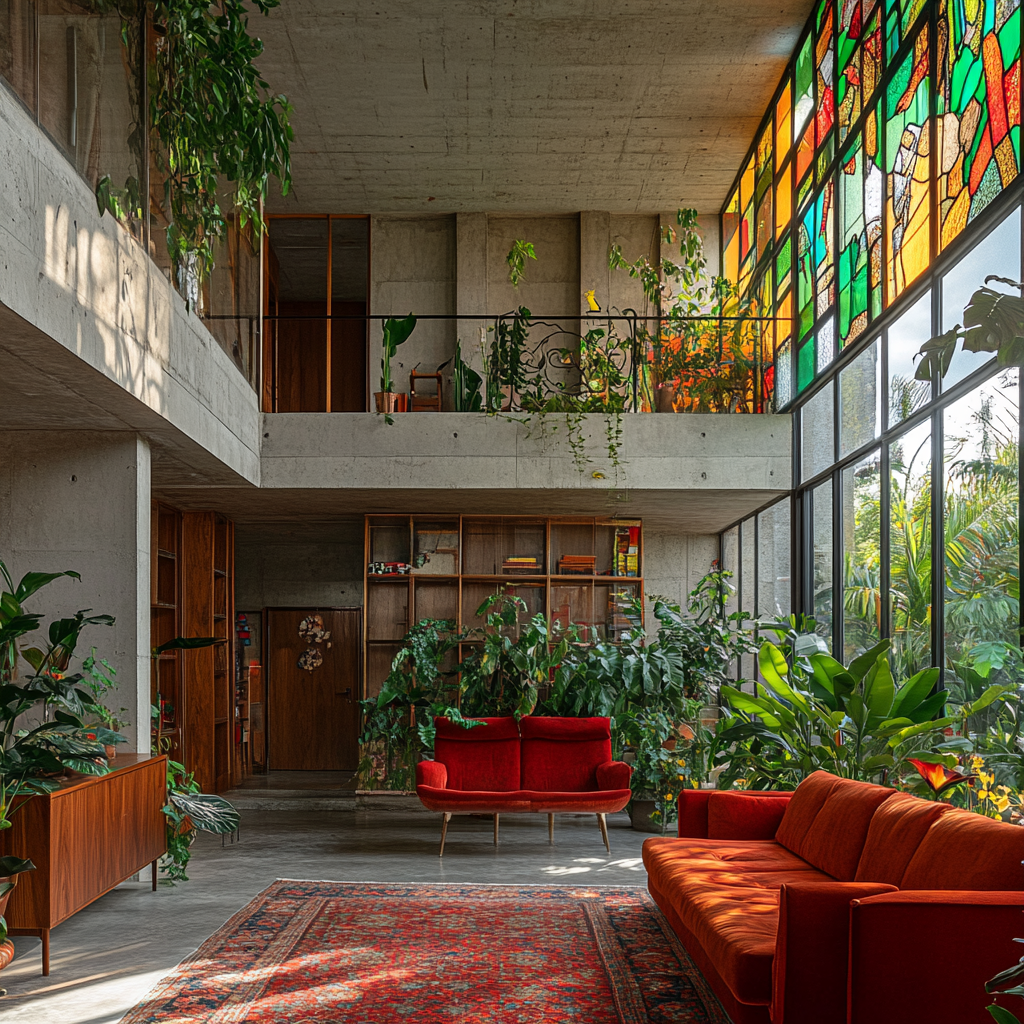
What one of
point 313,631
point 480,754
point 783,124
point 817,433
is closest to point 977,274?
point 817,433

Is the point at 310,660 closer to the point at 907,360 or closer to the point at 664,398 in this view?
the point at 664,398

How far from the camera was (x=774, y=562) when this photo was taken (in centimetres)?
912

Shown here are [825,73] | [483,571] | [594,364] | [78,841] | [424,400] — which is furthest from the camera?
[424,400]

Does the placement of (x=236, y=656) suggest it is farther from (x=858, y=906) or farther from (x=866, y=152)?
(x=858, y=906)

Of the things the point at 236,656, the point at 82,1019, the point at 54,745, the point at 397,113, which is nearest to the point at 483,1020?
the point at 82,1019

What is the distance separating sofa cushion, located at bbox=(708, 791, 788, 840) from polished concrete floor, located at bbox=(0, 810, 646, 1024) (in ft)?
3.61

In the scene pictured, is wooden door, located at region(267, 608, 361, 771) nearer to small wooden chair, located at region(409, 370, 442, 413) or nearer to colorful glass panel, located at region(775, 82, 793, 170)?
small wooden chair, located at region(409, 370, 442, 413)

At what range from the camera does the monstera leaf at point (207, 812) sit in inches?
229

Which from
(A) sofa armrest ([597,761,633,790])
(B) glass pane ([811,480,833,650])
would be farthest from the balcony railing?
(A) sofa armrest ([597,761,633,790])

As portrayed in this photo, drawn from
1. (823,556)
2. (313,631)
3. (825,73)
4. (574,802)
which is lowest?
(574,802)

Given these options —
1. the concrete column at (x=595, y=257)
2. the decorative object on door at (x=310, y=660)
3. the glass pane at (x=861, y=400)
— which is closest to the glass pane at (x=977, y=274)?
the glass pane at (x=861, y=400)

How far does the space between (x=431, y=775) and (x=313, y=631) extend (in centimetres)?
524

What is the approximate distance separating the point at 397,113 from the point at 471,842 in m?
6.04

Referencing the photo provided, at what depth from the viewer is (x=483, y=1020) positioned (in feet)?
12.7
